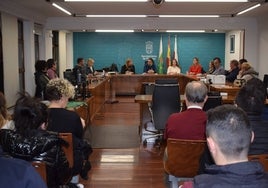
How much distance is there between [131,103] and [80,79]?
480cm

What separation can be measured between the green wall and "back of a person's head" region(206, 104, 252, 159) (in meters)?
13.8

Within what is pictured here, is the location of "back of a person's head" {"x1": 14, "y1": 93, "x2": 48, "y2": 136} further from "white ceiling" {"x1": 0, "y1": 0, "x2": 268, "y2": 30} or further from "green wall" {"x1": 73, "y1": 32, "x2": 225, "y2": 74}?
"green wall" {"x1": 73, "y1": 32, "x2": 225, "y2": 74}

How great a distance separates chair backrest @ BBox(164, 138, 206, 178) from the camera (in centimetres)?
293

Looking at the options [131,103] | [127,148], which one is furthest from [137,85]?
[127,148]

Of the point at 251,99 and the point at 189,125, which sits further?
the point at 189,125

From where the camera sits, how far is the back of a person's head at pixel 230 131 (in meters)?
1.47

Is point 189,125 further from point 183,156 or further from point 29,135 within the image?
point 29,135

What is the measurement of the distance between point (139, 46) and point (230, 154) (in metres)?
14.0

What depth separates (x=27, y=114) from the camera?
2469mm

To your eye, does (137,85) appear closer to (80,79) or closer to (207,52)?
(207,52)

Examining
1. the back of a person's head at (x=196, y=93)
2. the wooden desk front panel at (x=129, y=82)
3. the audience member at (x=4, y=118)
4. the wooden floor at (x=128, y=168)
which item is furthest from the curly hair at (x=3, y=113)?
the wooden desk front panel at (x=129, y=82)

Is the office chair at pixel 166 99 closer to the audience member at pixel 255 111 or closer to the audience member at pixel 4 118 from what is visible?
the audience member at pixel 255 111

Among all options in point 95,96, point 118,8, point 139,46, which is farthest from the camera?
point 139,46

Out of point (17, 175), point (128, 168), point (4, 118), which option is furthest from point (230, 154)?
point (128, 168)
